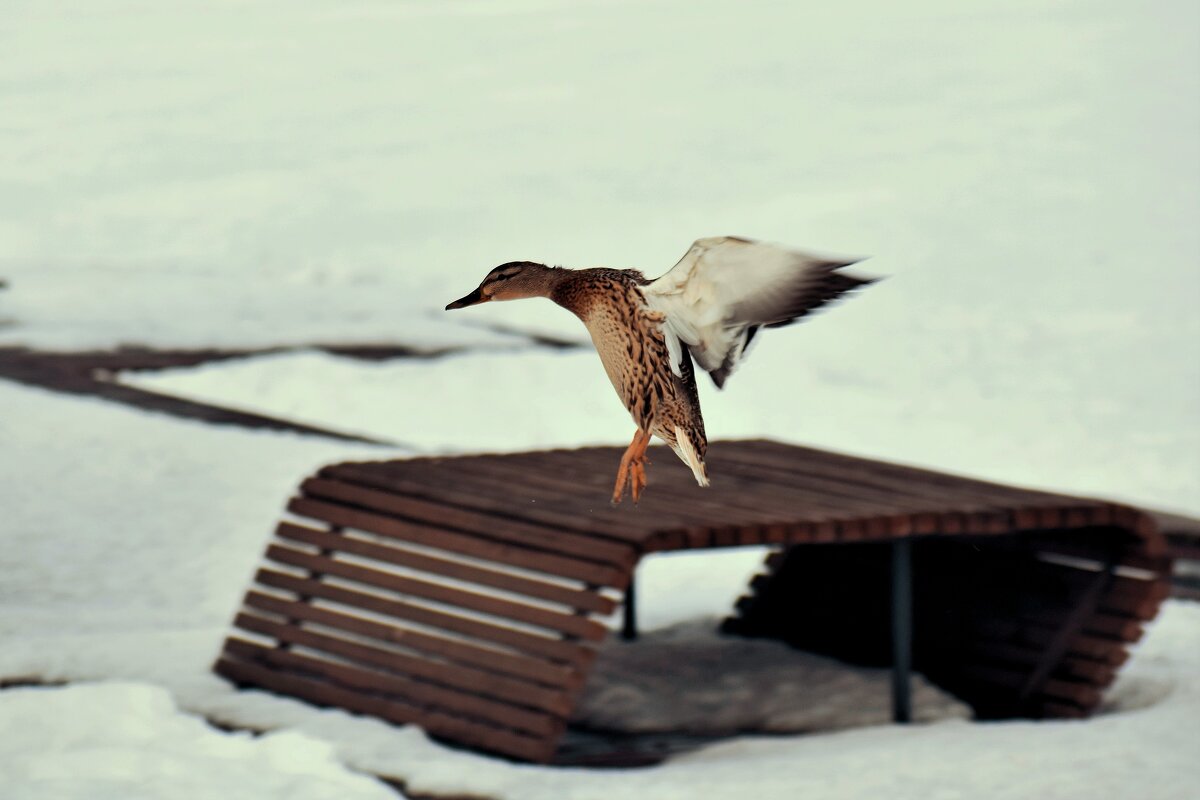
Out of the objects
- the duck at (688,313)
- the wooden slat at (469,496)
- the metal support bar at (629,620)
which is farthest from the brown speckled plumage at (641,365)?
the metal support bar at (629,620)

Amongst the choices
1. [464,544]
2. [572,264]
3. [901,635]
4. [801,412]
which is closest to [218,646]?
[464,544]

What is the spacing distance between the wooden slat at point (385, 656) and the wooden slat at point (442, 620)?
0.24 feet

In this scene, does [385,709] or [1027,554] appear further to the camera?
[1027,554]

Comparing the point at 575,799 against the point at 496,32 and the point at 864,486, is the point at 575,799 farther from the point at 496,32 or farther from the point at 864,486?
the point at 496,32

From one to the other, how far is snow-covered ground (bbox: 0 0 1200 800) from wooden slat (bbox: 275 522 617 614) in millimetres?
618

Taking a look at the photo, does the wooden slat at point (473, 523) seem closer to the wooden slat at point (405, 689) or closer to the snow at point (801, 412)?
the wooden slat at point (405, 689)

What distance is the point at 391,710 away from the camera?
24.0 ft

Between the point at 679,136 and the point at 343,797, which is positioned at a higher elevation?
the point at 679,136

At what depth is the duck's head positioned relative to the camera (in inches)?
39.7

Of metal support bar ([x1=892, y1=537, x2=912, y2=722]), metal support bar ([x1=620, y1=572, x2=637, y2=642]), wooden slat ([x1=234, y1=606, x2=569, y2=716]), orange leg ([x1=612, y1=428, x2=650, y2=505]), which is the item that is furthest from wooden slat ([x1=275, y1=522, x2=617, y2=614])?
orange leg ([x1=612, y1=428, x2=650, y2=505])

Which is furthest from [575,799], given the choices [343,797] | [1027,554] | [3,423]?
[3,423]

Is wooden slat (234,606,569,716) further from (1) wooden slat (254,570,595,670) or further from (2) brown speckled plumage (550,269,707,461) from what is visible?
(2) brown speckled plumage (550,269,707,461)

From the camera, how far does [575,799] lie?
643 centimetres

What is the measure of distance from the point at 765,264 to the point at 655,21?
45.8 inches
